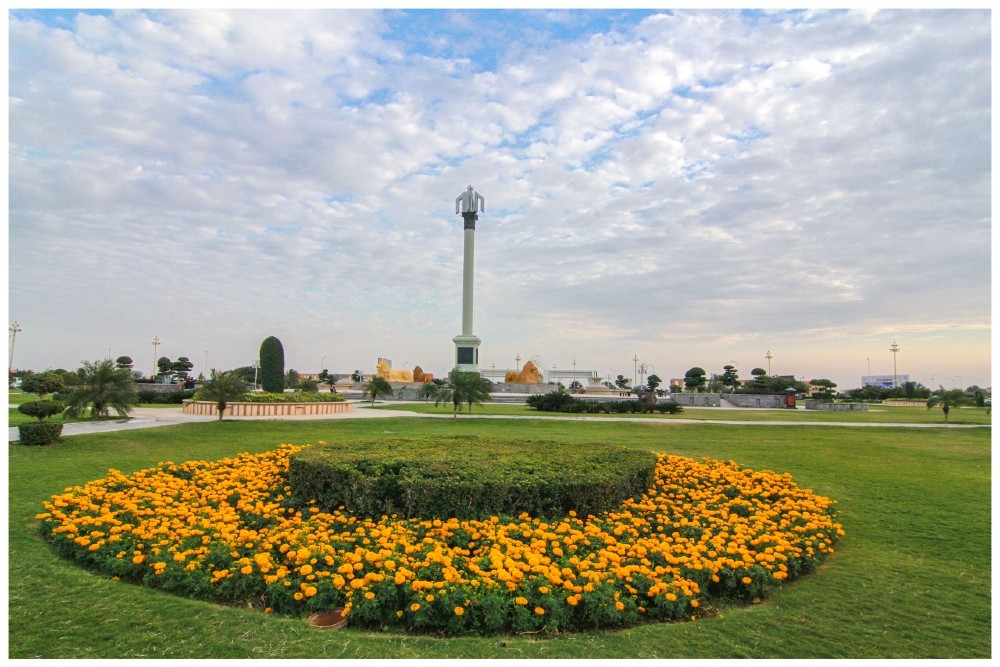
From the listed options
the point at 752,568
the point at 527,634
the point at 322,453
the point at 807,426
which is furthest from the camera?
the point at 807,426

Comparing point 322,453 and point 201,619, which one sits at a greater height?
point 322,453

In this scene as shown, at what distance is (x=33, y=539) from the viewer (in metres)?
6.63

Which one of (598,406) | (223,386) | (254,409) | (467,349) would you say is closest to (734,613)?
(223,386)

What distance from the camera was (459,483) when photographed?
6855mm

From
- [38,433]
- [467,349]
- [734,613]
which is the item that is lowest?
[734,613]

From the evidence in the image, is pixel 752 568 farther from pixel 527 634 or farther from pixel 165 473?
pixel 165 473

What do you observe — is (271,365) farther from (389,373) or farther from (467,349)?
(389,373)

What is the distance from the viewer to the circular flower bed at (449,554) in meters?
4.75

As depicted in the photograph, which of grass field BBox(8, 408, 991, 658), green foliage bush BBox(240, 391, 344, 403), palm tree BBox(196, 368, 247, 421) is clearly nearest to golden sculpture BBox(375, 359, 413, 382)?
green foliage bush BBox(240, 391, 344, 403)

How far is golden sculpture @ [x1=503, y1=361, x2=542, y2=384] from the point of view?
60500 millimetres

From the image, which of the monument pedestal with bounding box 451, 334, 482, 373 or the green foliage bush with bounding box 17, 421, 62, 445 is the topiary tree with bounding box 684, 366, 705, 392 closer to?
the monument pedestal with bounding box 451, 334, 482, 373

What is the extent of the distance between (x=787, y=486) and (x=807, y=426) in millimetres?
13551

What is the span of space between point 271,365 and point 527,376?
30.8 metres

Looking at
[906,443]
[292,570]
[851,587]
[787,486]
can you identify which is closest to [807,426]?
[906,443]
